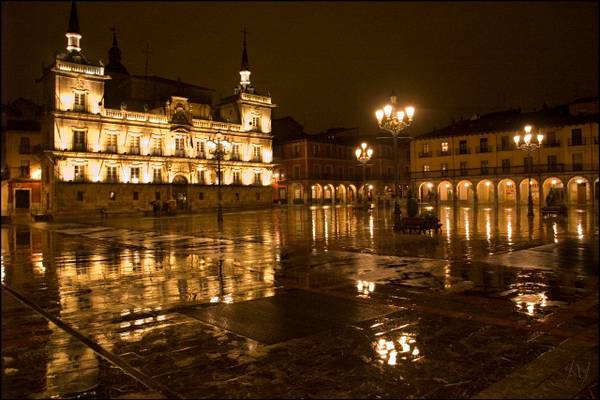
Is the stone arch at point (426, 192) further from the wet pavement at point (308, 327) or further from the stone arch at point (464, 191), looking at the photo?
the wet pavement at point (308, 327)

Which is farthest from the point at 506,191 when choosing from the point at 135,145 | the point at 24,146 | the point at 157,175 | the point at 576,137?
the point at 24,146

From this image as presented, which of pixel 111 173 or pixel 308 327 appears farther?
pixel 111 173

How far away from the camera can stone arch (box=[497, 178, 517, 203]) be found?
59.1 m

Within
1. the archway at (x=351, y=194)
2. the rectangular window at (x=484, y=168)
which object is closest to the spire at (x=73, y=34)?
the archway at (x=351, y=194)

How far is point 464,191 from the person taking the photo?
63844mm

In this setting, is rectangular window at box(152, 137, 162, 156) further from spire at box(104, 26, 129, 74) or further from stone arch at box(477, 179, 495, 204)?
stone arch at box(477, 179, 495, 204)

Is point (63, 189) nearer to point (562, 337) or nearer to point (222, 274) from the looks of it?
point (222, 274)

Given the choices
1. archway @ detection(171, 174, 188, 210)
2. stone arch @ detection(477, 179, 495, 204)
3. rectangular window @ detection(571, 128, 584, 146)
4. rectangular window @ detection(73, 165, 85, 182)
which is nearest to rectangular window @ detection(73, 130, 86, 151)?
rectangular window @ detection(73, 165, 85, 182)

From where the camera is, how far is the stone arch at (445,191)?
64.4 metres

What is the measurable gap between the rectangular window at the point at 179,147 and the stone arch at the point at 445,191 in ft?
113

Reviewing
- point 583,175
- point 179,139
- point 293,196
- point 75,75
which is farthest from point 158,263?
point 293,196

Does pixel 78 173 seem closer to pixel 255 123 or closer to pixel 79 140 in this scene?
pixel 79 140

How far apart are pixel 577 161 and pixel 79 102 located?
5521cm

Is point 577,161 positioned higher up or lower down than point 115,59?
lower down
